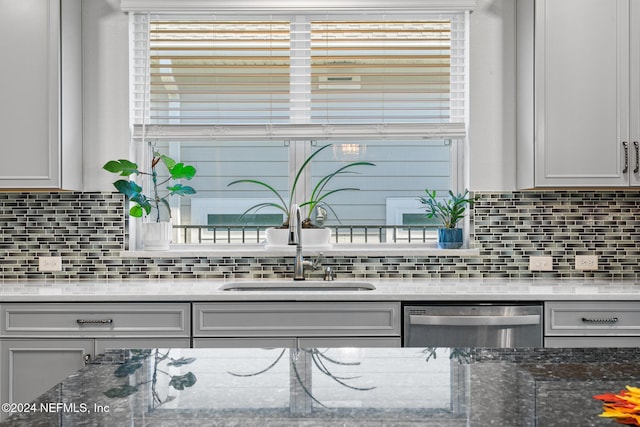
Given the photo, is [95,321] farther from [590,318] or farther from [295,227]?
[590,318]

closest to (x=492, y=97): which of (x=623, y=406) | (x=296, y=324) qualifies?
(x=296, y=324)

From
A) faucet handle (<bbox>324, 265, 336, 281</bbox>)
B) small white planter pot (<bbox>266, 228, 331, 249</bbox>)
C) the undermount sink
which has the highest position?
small white planter pot (<bbox>266, 228, 331, 249</bbox>)

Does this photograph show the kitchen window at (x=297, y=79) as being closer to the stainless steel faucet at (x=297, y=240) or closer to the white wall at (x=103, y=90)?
the white wall at (x=103, y=90)

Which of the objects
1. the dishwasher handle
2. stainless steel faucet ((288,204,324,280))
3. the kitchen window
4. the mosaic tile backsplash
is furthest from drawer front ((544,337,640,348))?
stainless steel faucet ((288,204,324,280))

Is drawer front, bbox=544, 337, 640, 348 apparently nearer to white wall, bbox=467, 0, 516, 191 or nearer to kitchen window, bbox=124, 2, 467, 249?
white wall, bbox=467, 0, 516, 191

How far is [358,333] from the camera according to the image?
238cm

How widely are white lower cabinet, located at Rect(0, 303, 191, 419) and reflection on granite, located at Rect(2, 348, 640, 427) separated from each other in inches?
49.4

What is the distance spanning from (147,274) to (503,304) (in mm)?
1837

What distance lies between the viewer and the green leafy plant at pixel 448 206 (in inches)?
118

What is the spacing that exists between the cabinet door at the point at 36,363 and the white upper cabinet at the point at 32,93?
0.77 meters

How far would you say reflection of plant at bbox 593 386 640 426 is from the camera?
2.55 feet

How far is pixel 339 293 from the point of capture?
2.38 m

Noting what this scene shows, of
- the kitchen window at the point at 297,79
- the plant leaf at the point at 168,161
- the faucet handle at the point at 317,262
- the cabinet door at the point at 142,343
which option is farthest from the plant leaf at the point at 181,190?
the cabinet door at the point at 142,343

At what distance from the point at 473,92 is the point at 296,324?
1618 millimetres
